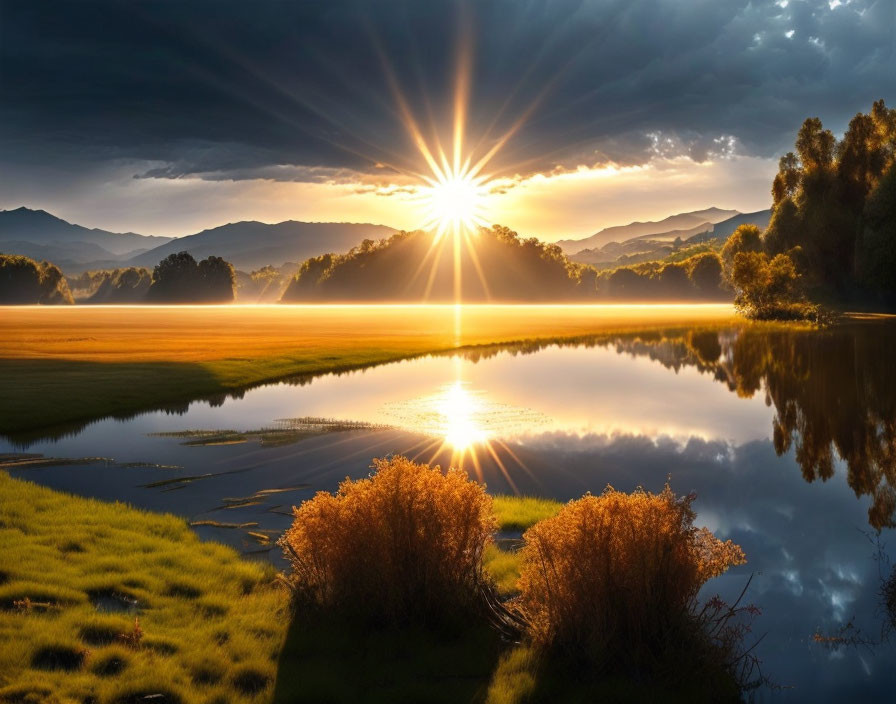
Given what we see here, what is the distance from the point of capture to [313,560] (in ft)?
Answer: 34.7

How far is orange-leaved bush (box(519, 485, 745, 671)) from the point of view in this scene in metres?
8.90

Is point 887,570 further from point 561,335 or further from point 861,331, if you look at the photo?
point 561,335

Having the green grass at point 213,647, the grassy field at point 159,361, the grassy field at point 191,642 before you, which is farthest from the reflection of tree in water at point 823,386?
the grassy field at point 159,361

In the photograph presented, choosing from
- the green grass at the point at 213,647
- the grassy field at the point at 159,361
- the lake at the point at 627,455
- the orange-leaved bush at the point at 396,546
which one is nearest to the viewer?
the green grass at the point at 213,647

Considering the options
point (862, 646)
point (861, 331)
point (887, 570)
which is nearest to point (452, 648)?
point (862, 646)

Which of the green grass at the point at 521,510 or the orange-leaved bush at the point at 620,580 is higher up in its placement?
the orange-leaved bush at the point at 620,580

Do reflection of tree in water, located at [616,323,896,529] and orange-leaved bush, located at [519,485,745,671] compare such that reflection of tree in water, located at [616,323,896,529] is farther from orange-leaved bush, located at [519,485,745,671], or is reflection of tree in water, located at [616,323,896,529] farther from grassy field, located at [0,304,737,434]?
grassy field, located at [0,304,737,434]

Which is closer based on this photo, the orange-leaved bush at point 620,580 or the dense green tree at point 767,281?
the orange-leaved bush at point 620,580

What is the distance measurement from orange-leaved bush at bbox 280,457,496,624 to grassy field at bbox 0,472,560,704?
1.42ft

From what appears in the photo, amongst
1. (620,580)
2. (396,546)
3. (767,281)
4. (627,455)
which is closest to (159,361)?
(627,455)

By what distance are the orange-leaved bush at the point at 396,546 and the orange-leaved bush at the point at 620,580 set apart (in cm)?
143

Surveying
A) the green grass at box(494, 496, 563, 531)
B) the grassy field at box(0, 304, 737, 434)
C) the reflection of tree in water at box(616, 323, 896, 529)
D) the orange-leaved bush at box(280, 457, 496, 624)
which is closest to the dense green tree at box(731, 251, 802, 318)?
the reflection of tree in water at box(616, 323, 896, 529)

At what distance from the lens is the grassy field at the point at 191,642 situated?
8469mm

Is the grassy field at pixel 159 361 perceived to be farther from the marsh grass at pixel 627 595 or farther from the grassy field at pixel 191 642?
the marsh grass at pixel 627 595
